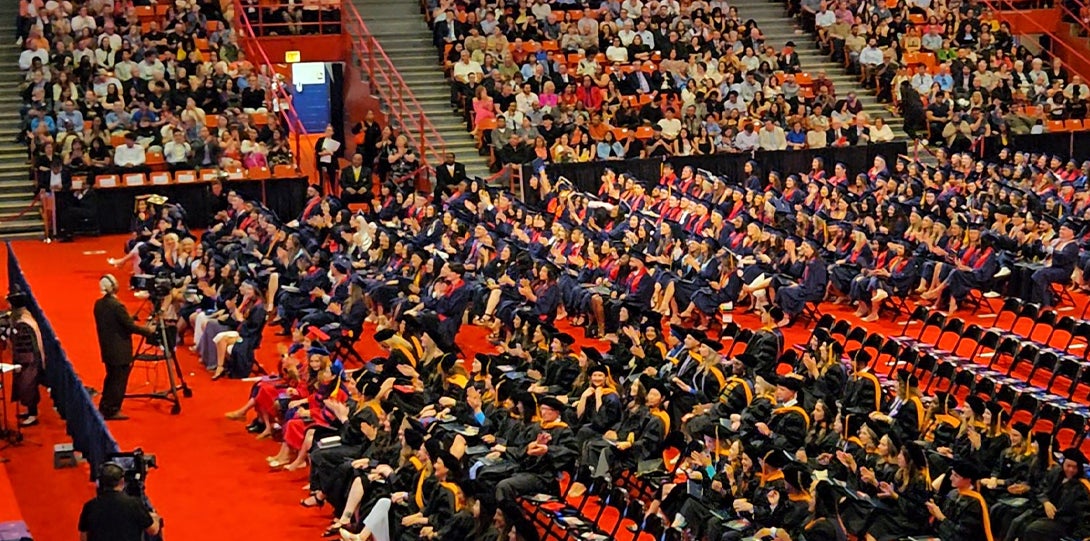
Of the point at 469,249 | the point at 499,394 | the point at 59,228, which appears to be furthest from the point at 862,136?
the point at 499,394

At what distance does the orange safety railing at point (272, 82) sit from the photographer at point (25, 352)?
1355cm

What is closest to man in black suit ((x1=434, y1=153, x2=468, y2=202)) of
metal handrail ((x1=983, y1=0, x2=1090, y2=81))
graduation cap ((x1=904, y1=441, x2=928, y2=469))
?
metal handrail ((x1=983, y1=0, x2=1090, y2=81))

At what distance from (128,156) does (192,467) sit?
45.9 ft

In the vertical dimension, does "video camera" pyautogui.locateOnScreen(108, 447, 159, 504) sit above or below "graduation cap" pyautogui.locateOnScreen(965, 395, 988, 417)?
above

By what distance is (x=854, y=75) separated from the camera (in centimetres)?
3756

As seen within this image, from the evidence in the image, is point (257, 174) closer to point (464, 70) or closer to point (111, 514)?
point (464, 70)

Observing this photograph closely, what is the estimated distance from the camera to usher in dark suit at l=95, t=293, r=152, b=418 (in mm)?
17297

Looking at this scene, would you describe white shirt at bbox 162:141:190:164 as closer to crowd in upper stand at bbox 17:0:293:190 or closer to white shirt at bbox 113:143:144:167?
crowd in upper stand at bbox 17:0:293:190

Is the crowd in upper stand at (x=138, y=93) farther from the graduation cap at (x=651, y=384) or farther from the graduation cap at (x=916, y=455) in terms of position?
the graduation cap at (x=916, y=455)

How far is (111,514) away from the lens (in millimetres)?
12023

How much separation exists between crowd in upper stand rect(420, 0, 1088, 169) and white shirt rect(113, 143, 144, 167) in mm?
6913

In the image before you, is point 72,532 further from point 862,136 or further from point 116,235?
point 862,136

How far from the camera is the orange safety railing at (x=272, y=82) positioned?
3266cm

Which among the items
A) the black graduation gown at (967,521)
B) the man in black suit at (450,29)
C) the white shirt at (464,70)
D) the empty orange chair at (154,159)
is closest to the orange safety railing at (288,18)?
the man in black suit at (450,29)
